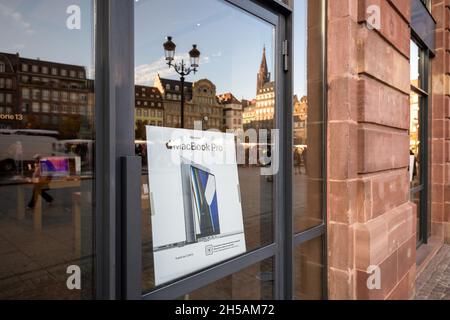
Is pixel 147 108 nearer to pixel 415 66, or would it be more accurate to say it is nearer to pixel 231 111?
pixel 231 111

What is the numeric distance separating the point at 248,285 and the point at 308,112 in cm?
171

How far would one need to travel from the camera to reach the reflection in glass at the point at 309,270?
310cm

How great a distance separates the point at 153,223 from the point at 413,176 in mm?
5768

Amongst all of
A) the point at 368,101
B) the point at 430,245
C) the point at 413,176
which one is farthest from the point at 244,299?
the point at 430,245

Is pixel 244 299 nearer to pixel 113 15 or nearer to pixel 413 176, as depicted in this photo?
pixel 113 15

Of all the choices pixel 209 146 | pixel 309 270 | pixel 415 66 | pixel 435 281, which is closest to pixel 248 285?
pixel 309 270

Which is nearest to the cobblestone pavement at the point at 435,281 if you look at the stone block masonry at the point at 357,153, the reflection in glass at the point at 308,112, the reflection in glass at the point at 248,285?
the stone block masonry at the point at 357,153

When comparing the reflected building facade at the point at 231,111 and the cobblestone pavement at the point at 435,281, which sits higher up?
the reflected building facade at the point at 231,111

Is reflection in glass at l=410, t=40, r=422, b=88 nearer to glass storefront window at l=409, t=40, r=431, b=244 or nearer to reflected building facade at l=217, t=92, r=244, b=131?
glass storefront window at l=409, t=40, r=431, b=244

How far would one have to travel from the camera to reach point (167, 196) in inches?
82.5

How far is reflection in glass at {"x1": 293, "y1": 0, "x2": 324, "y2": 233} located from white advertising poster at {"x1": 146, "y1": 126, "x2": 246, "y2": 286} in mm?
810

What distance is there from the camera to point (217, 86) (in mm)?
2566

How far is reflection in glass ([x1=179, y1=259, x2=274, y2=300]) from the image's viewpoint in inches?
98.6

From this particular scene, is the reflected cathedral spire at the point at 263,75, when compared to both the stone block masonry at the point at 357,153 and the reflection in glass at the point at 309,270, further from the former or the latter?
the reflection in glass at the point at 309,270
